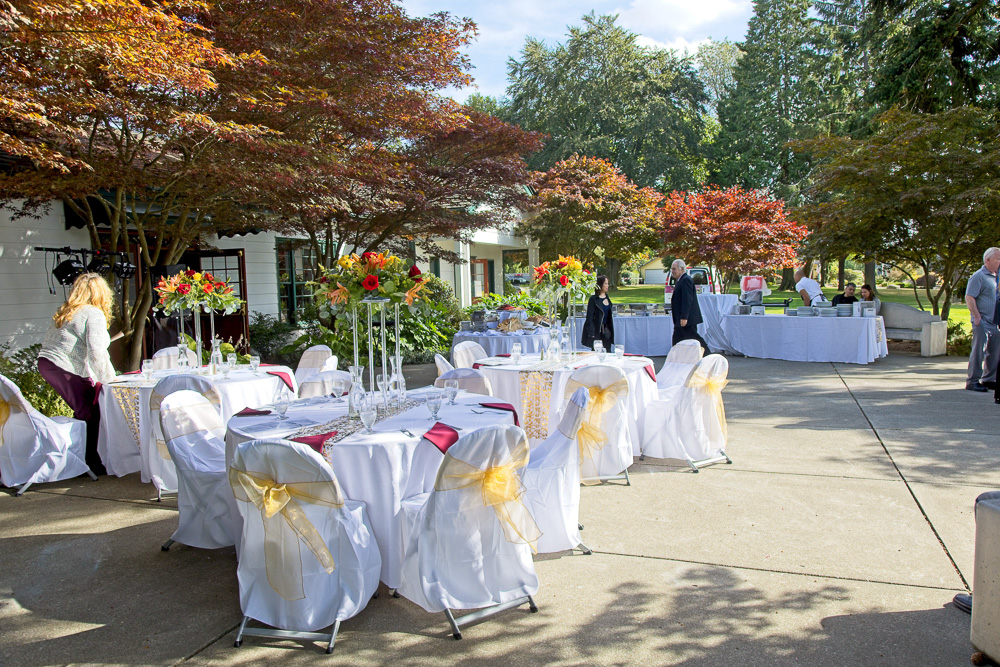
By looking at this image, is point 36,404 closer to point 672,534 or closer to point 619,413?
point 619,413

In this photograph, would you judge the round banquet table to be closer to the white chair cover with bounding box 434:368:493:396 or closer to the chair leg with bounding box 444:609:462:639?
→ the white chair cover with bounding box 434:368:493:396

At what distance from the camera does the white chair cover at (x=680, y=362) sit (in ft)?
21.1

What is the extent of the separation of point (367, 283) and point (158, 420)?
7.01ft

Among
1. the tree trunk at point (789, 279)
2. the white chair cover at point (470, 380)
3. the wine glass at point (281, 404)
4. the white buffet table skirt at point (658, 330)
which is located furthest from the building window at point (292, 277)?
the tree trunk at point (789, 279)

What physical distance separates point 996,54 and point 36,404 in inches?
683

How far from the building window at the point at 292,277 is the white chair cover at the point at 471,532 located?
12.1 metres

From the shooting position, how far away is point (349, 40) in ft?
26.3

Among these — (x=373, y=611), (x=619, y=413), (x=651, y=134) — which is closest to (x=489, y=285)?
(x=651, y=134)

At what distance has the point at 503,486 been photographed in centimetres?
300

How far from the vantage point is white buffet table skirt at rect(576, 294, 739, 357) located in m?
12.9

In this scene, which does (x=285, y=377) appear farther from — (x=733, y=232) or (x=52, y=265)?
(x=733, y=232)

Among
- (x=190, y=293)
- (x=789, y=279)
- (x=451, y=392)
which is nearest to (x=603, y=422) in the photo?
(x=451, y=392)

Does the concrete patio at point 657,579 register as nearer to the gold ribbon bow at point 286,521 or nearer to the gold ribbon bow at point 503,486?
the gold ribbon bow at point 286,521

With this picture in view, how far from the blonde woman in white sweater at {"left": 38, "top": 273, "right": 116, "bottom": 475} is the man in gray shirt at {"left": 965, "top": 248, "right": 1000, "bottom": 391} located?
937 cm
